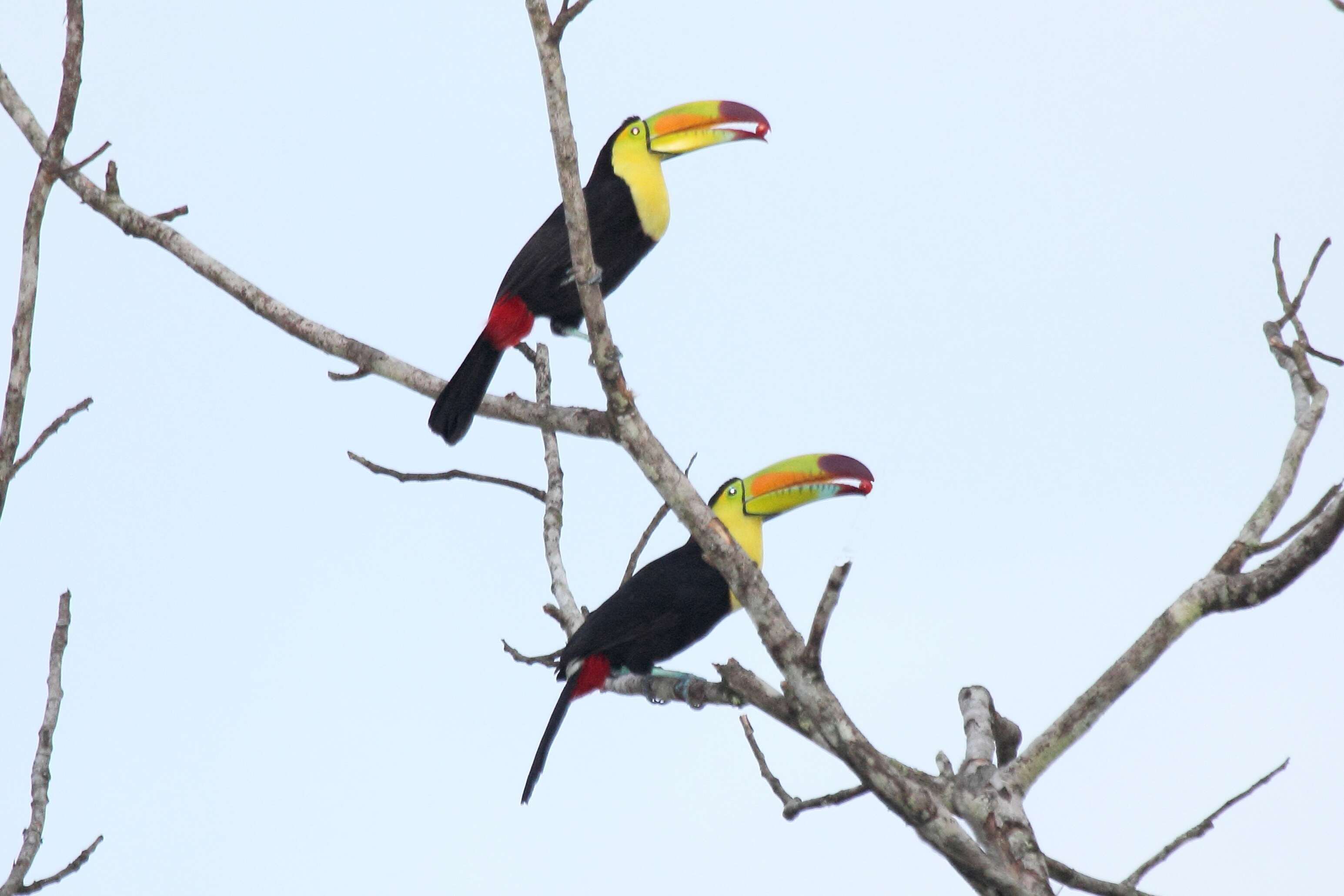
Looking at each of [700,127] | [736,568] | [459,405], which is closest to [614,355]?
[736,568]

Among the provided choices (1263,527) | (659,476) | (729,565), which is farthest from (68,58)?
(1263,527)

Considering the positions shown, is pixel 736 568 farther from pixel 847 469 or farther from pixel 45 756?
pixel 847 469

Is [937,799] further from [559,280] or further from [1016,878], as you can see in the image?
[559,280]

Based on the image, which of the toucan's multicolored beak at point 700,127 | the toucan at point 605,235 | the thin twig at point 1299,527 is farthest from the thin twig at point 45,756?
the toucan's multicolored beak at point 700,127

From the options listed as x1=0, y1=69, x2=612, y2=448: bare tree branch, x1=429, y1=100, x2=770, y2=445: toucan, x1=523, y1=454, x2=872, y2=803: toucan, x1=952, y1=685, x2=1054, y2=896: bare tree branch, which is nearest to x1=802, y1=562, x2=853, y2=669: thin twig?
x1=952, y1=685, x2=1054, y2=896: bare tree branch

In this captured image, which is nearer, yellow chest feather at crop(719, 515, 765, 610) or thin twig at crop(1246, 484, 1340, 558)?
thin twig at crop(1246, 484, 1340, 558)

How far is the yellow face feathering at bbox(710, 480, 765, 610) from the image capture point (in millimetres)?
5934

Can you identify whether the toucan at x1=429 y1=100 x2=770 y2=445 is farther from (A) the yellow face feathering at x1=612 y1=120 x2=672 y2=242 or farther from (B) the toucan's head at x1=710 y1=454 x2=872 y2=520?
(B) the toucan's head at x1=710 y1=454 x2=872 y2=520

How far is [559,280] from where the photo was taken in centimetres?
564

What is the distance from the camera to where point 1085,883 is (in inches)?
126

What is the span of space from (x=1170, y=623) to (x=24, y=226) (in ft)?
9.42

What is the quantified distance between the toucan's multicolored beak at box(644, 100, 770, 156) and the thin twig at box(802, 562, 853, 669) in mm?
3415

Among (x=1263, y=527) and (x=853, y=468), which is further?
(x=853, y=468)

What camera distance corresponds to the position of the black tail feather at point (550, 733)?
5.20 meters
